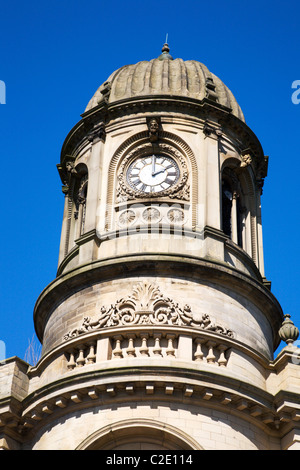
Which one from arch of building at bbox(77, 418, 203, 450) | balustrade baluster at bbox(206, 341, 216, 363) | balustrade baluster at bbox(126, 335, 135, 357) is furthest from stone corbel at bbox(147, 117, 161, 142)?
arch of building at bbox(77, 418, 203, 450)

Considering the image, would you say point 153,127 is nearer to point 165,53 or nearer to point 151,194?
point 151,194

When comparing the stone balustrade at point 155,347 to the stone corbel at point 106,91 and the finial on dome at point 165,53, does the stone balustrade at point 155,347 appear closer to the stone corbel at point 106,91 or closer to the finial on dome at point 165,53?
the stone corbel at point 106,91

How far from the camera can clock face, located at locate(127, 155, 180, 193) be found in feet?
117

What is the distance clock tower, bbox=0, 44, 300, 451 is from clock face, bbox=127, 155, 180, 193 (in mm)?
47

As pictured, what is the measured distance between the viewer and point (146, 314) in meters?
31.4

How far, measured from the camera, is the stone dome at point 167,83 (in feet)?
125

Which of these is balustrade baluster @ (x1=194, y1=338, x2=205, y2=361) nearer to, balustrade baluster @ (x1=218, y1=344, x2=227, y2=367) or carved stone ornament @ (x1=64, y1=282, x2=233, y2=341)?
carved stone ornament @ (x1=64, y1=282, x2=233, y2=341)

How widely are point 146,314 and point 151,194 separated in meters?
5.34

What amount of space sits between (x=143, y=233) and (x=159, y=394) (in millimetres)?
6417

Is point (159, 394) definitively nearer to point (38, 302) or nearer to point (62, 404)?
point (62, 404)

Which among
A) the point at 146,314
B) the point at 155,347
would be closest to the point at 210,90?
the point at 146,314

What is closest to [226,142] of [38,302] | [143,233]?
[143,233]

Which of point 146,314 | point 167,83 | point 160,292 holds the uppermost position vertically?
point 167,83

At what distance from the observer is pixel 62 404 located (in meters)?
30.1
